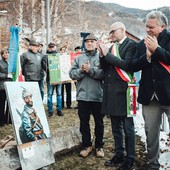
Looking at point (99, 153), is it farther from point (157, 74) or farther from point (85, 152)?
point (157, 74)

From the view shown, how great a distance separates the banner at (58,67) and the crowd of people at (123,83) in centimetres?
369

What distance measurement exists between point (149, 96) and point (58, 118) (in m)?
5.03

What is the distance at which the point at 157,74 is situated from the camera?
4203 mm

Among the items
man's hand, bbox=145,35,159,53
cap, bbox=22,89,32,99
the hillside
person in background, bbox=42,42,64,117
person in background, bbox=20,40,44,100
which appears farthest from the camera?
the hillside

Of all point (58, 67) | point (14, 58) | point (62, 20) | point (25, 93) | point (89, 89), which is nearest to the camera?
point (25, 93)

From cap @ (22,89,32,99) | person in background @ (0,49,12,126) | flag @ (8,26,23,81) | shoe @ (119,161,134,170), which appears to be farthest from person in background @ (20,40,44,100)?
shoe @ (119,161,134,170)

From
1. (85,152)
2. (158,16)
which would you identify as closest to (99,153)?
(85,152)

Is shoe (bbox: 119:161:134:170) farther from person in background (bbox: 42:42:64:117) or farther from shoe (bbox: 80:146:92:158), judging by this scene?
person in background (bbox: 42:42:64:117)

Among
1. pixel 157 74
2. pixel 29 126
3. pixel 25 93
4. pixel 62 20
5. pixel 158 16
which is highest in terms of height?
pixel 62 20

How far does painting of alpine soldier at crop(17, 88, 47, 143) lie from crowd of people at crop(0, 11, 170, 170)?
769mm

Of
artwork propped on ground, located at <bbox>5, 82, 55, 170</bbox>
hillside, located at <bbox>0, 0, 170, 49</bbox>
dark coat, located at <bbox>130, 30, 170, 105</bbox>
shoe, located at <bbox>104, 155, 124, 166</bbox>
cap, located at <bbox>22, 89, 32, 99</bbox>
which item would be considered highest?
hillside, located at <bbox>0, 0, 170, 49</bbox>

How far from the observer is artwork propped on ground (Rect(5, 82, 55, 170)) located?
4.65m

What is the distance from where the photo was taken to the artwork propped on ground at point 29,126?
4.65 m

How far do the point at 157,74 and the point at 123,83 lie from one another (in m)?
0.66
